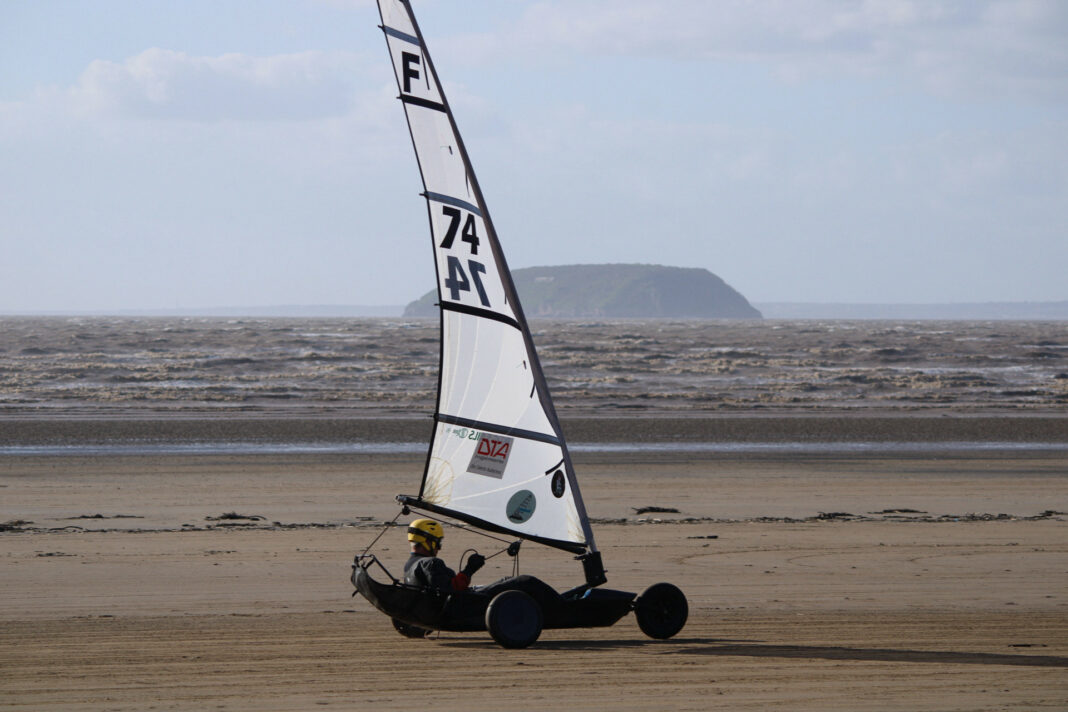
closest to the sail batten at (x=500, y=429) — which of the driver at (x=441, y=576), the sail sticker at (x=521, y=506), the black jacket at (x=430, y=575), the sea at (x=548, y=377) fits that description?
the sail sticker at (x=521, y=506)

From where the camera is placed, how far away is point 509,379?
8.40m

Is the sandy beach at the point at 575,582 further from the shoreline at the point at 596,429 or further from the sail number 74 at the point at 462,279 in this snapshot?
the shoreline at the point at 596,429

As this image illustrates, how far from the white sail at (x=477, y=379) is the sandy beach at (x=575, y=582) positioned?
0.97m

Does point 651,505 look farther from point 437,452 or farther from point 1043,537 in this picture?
point 437,452

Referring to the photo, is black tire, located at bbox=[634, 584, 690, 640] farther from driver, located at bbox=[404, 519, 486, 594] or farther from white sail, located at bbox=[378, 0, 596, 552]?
driver, located at bbox=[404, 519, 486, 594]

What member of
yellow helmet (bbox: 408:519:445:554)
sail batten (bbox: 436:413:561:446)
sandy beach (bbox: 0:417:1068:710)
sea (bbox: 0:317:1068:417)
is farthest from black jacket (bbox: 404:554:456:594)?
sea (bbox: 0:317:1068:417)

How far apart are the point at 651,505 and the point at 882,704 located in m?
9.09

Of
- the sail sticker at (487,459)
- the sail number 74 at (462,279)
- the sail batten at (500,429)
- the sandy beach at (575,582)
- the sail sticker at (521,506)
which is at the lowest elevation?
the sandy beach at (575,582)

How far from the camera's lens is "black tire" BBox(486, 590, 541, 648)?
7621 millimetres

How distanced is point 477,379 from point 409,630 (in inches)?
73.0

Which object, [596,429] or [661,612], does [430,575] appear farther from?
[596,429]

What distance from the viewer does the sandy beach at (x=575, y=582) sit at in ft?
22.4

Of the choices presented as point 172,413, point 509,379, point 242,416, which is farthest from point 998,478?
point 172,413

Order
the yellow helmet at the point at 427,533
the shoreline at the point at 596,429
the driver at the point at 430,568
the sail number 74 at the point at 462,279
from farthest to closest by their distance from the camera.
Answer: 1. the shoreline at the point at 596,429
2. the sail number 74 at the point at 462,279
3. the yellow helmet at the point at 427,533
4. the driver at the point at 430,568
